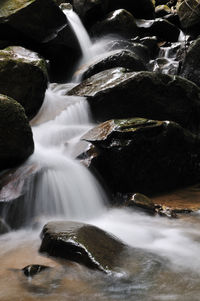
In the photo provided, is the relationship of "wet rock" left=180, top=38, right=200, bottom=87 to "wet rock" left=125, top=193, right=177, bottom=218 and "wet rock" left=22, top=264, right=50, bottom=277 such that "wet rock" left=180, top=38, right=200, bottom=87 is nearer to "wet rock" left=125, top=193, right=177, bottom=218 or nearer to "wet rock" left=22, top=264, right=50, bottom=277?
"wet rock" left=125, top=193, right=177, bottom=218

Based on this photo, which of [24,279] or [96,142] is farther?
[96,142]

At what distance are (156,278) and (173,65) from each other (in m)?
11.3

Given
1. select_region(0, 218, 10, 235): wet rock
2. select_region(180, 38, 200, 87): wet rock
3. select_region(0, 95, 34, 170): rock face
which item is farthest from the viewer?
select_region(180, 38, 200, 87): wet rock

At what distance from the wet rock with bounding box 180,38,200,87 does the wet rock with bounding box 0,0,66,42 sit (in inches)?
177

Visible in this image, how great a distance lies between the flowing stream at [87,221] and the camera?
296 cm

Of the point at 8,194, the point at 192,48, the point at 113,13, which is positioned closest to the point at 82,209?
the point at 8,194

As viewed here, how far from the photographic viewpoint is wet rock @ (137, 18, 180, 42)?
16094 mm

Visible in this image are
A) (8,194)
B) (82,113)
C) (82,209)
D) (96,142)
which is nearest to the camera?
(8,194)

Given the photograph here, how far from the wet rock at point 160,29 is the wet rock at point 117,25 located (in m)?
0.86

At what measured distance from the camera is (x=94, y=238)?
3.72 metres

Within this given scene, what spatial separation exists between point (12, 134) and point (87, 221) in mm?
1817

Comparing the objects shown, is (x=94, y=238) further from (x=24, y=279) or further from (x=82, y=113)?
(x=82, y=113)

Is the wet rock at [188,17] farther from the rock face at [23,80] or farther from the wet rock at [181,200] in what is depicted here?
the wet rock at [181,200]

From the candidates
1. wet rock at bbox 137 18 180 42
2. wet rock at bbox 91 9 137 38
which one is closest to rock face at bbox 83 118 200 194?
wet rock at bbox 91 9 137 38
